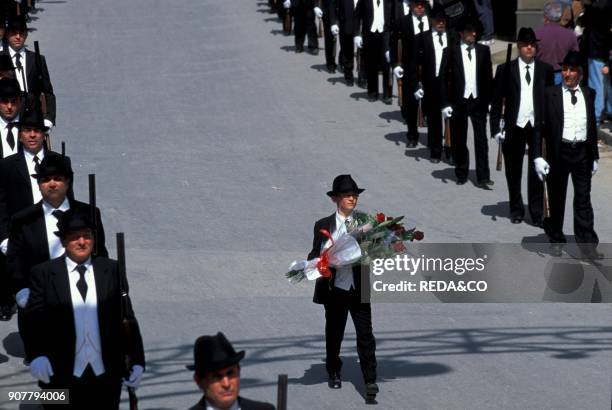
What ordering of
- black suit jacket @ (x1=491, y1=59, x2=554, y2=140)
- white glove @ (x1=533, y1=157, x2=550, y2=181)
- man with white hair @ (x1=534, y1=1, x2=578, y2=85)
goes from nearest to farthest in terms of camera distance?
white glove @ (x1=533, y1=157, x2=550, y2=181), black suit jacket @ (x1=491, y1=59, x2=554, y2=140), man with white hair @ (x1=534, y1=1, x2=578, y2=85)

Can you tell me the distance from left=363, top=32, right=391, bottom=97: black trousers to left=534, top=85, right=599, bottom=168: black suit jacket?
25.2 feet

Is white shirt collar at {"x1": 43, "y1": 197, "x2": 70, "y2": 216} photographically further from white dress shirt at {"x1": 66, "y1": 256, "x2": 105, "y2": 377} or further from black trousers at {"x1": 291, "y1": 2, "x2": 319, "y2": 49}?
black trousers at {"x1": 291, "y1": 2, "x2": 319, "y2": 49}

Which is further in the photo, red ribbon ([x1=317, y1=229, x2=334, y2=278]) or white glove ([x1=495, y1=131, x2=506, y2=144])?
white glove ([x1=495, y1=131, x2=506, y2=144])

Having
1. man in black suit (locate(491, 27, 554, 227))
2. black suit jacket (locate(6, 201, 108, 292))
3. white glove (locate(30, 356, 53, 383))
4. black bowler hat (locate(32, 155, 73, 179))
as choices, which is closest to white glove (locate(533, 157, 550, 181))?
man in black suit (locate(491, 27, 554, 227))

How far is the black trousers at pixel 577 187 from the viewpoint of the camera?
1586 cm

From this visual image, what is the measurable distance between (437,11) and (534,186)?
363cm

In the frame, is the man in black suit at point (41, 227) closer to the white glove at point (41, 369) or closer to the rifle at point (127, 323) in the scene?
the rifle at point (127, 323)

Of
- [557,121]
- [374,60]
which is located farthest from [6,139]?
[374,60]

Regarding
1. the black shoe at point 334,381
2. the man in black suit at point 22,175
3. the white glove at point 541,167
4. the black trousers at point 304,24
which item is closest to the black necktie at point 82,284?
the black shoe at point 334,381

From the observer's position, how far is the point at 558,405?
39.0 feet

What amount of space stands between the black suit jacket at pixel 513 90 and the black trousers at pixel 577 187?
1.21m

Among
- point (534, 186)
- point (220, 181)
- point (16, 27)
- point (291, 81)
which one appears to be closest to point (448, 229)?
point (534, 186)

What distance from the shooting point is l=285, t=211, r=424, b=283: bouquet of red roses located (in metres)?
11.6

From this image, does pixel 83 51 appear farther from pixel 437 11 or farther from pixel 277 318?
pixel 277 318
